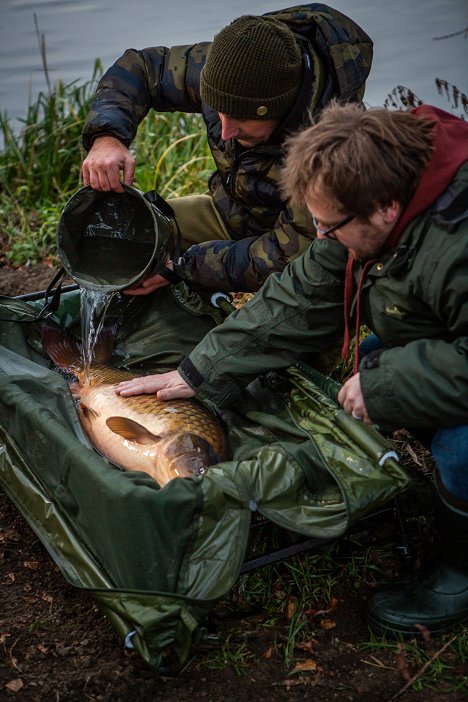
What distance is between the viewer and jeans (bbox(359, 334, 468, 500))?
7.00 ft

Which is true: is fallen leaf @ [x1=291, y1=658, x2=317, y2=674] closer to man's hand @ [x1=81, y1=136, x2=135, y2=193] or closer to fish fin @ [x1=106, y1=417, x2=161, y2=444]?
fish fin @ [x1=106, y1=417, x2=161, y2=444]

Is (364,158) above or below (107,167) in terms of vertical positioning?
above

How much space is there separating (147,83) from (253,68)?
0.86m

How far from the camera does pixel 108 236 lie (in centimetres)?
338

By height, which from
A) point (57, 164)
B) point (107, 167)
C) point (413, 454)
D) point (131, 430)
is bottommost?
point (413, 454)

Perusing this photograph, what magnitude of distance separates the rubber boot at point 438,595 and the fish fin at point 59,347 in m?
1.58

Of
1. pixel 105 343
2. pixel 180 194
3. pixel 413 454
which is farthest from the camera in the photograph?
pixel 180 194

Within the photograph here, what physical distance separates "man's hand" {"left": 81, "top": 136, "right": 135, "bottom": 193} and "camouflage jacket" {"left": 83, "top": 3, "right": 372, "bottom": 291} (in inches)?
6.0

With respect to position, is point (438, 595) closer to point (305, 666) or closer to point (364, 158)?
point (305, 666)

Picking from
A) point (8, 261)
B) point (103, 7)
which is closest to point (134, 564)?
point (8, 261)

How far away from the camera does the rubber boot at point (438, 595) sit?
227cm

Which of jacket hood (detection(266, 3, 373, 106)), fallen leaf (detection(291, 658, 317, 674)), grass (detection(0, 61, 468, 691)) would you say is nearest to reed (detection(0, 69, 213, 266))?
grass (detection(0, 61, 468, 691))

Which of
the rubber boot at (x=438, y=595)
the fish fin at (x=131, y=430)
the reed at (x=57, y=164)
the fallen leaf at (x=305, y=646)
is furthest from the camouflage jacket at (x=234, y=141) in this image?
the reed at (x=57, y=164)

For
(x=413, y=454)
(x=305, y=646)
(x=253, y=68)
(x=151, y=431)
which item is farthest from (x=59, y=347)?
(x=305, y=646)
